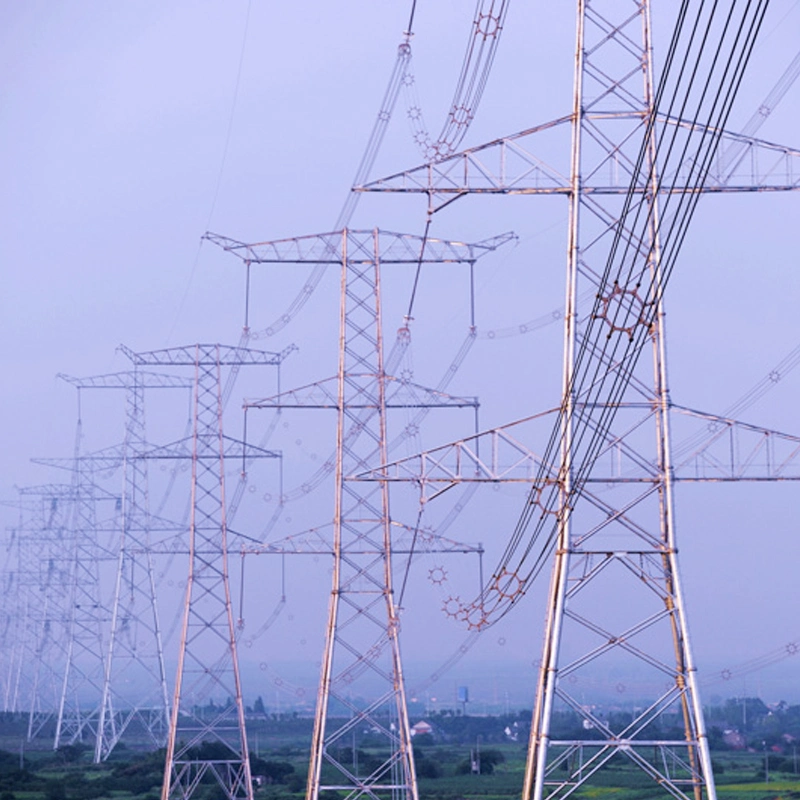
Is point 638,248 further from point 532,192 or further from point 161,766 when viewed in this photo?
point 161,766

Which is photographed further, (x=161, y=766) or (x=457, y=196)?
(x=161, y=766)

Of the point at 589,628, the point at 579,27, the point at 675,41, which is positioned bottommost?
the point at 589,628

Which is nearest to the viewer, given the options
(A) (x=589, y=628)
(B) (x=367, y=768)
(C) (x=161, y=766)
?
(A) (x=589, y=628)

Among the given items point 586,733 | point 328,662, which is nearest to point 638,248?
point 328,662

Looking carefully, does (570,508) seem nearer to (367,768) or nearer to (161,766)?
Answer: (161,766)

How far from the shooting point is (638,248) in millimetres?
24375

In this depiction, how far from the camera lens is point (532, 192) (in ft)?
83.0

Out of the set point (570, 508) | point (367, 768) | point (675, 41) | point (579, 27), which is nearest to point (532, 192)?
point (579, 27)

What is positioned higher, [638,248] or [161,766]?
[161,766]

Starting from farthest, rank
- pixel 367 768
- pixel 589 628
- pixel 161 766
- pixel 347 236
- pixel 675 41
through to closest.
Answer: pixel 367 768
pixel 161 766
pixel 347 236
pixel 589 628
pixel 675 41

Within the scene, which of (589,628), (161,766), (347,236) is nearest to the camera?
(589,628)

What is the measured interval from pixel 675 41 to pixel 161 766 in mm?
72942

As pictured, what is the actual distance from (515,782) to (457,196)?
64.9m

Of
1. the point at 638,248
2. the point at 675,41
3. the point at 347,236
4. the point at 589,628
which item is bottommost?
the point at 589,628
